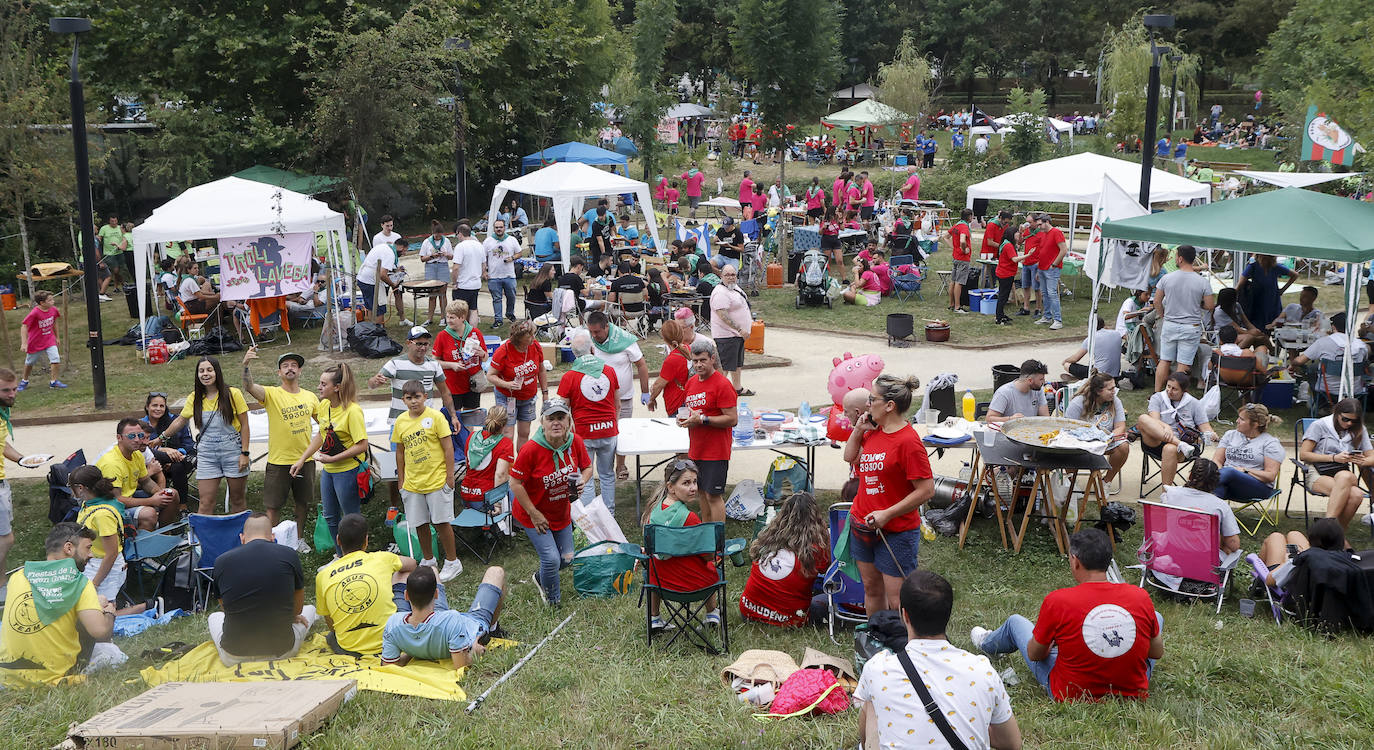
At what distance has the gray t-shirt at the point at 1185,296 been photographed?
1166 cm

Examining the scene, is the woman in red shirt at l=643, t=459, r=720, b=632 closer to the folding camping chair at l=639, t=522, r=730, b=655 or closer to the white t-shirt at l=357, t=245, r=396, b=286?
the folding camping chair at l=639, t=522, r=730, b=655

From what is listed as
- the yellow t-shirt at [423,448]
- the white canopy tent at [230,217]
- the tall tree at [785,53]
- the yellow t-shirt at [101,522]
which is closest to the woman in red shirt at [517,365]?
the yellow t-shirt at [423,448]

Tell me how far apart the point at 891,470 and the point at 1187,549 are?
8.17ft

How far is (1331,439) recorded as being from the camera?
8.39 meters

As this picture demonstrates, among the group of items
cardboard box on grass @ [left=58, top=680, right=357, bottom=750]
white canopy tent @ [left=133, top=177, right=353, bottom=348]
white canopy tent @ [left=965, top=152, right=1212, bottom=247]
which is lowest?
cardboard box on grass @ [left=58, top=680, right=357, bottom=750]

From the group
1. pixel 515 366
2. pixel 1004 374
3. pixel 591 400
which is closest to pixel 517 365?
pixel 515 366

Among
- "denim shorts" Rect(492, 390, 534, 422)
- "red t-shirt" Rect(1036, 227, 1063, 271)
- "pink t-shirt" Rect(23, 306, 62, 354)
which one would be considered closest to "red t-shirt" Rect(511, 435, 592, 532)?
"denim shorts" Rect(492, 390, 534, 422)

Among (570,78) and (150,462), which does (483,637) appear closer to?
(150,462)

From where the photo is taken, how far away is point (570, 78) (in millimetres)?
29438

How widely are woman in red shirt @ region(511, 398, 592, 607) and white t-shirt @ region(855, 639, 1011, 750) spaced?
343 centimetres

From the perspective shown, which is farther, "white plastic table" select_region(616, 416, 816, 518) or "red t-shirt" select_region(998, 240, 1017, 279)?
"red t-shirt" select_region(998, 240, 1017, 279)

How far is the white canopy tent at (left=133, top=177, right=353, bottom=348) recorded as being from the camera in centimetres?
1452

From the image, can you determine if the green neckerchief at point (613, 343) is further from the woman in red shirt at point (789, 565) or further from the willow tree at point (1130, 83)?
the willow tree at point (1130, 83)

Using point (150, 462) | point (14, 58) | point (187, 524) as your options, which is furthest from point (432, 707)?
point (14, 58)
